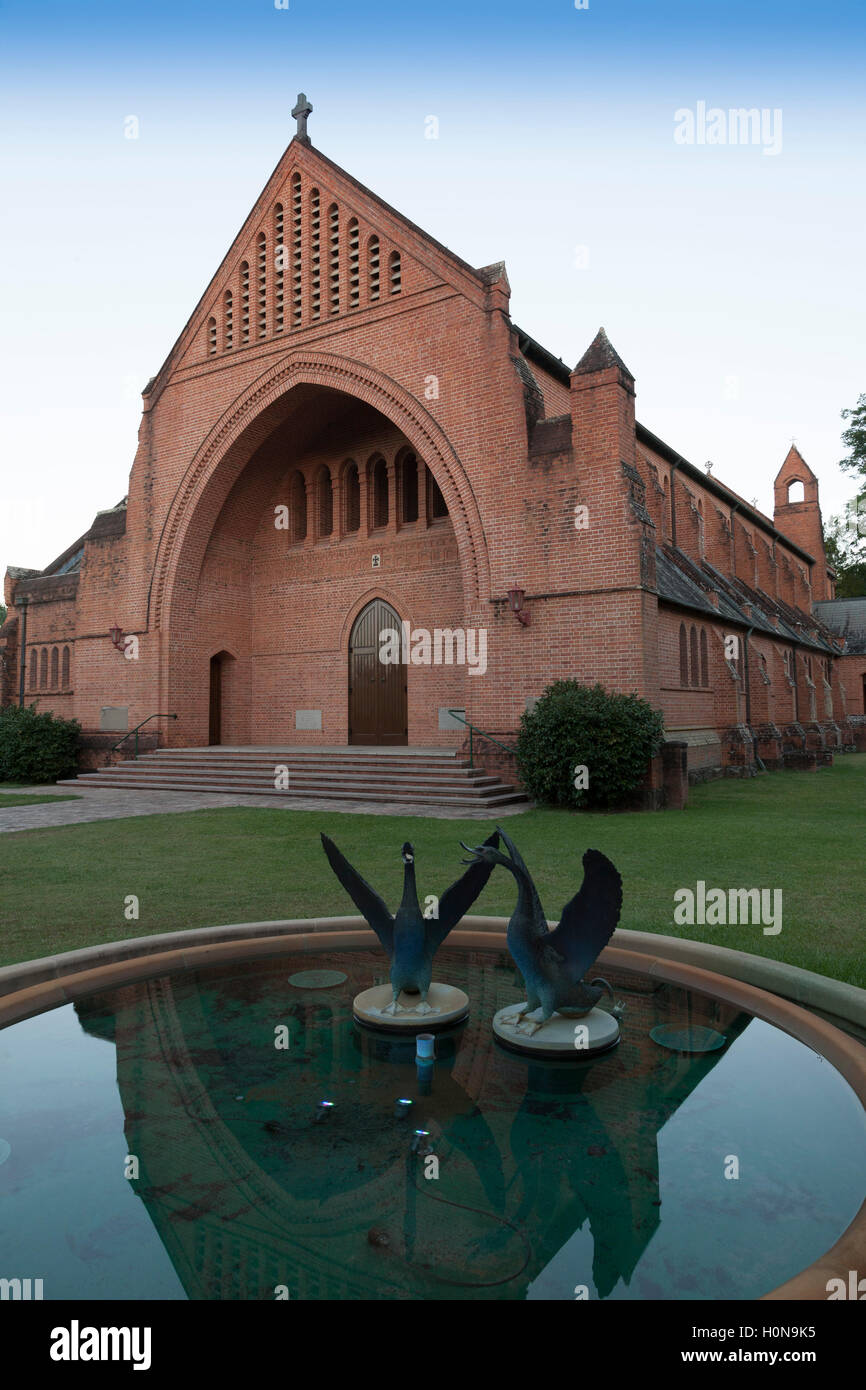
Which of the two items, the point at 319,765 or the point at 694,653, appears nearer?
the point at 319,765

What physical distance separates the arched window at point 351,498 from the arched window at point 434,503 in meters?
2.41

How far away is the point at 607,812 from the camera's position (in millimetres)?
13336

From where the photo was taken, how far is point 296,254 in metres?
19.9

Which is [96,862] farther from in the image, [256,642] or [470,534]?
[256,642]

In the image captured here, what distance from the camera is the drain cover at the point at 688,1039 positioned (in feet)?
12.1

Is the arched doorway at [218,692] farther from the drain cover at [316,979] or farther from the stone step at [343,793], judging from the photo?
the drain cover at [316,979]

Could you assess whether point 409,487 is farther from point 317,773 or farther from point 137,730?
point 137,730

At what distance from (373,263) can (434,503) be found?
565cm

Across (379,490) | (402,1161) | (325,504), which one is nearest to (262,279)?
(325,504)

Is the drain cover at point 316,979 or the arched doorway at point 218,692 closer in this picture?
the drain cover at point 316,979

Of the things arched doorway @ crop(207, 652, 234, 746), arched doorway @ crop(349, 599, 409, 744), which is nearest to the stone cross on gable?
arched doorway @ crop(349, 599, 409, 744)

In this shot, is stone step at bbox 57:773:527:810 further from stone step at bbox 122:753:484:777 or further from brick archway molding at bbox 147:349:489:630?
brick archway molding at bbox 147:349:489:630

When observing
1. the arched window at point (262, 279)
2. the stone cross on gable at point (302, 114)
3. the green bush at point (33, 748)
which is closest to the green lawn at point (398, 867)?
the green bush at point (33, 748)

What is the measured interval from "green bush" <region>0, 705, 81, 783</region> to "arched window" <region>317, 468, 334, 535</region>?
863 cm
